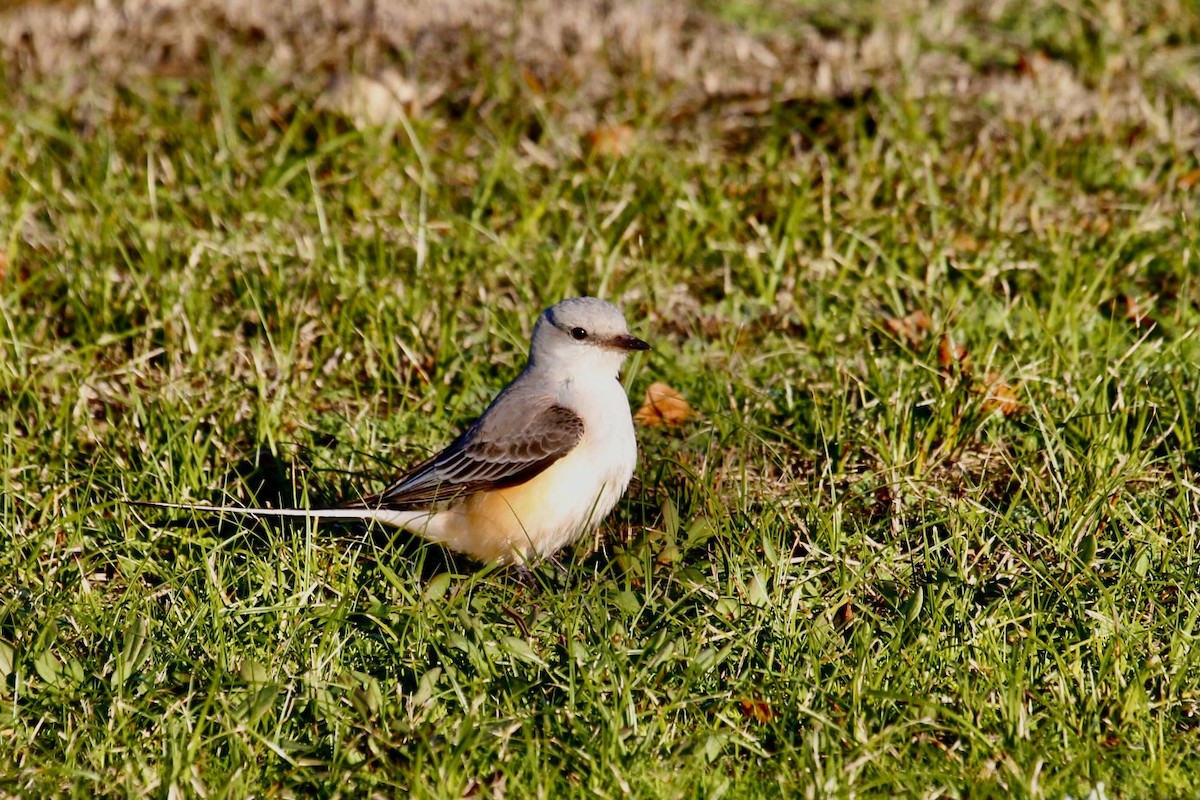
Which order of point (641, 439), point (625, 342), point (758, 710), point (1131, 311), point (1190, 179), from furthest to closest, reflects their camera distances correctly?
point (1190, 179) < point (1131, 311) < point (641, 439) < point (625, 342) < point (758, 710)

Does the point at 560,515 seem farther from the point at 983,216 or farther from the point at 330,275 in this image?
the point at 983,216

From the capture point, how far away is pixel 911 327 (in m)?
6.75

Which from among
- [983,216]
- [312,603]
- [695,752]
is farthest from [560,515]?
[983,216]

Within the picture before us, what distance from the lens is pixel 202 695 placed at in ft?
15.0

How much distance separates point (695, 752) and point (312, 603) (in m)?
1.61

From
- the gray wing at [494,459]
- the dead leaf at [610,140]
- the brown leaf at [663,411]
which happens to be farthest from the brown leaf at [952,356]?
the dead leaf at [610,140]

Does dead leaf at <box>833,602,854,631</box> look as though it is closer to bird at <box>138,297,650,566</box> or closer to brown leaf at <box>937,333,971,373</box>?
bird at <box>138,297,650,566</box>

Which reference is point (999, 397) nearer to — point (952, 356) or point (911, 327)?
point (952, 356)

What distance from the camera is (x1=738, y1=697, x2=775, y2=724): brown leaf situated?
14.9ft

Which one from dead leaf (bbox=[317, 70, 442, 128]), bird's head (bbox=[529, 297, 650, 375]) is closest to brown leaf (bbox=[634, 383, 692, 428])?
bird's head (bbox=[529, 297, 650, 375])

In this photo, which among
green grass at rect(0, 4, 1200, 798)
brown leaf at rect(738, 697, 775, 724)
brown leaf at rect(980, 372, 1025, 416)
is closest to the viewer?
green grass at rect(0, 4, 1200, 798)

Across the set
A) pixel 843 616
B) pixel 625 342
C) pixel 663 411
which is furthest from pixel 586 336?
pixel 843 616

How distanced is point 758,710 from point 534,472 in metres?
1.55

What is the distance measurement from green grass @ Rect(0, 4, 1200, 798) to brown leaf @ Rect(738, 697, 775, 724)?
0.02 metres
